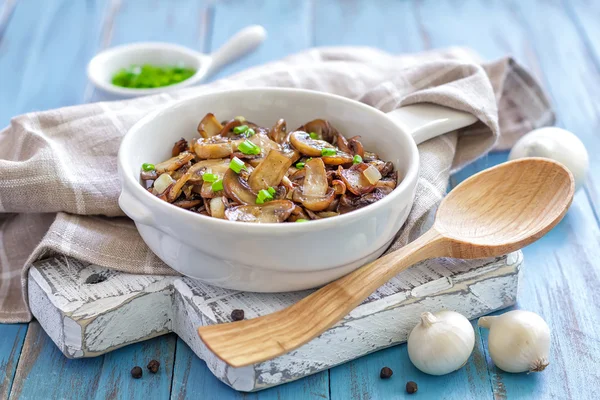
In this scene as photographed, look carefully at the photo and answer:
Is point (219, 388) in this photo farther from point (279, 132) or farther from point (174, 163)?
point (279, 132)

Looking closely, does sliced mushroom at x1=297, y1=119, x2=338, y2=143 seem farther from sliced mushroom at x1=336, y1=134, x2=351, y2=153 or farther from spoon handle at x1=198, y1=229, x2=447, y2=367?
spoon handle at x1=198, y1=229, x2=447, y2=367

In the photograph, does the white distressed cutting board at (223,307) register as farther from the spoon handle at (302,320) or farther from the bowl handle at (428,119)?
the bowl handle at (428,119)

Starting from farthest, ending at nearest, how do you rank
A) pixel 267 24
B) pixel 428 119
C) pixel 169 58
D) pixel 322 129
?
pixel 267 24 → pixel 169 58 → pixel 428 119 → pixel 322 129

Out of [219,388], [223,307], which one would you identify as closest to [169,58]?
[223,307]

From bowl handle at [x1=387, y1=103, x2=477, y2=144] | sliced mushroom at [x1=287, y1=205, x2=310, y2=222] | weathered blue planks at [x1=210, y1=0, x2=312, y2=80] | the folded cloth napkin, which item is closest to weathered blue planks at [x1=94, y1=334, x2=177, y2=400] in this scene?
the folded cloth napkin

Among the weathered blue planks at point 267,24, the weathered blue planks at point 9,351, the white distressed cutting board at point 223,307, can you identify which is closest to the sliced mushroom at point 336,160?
the white distressed cutting board at point 223,307
